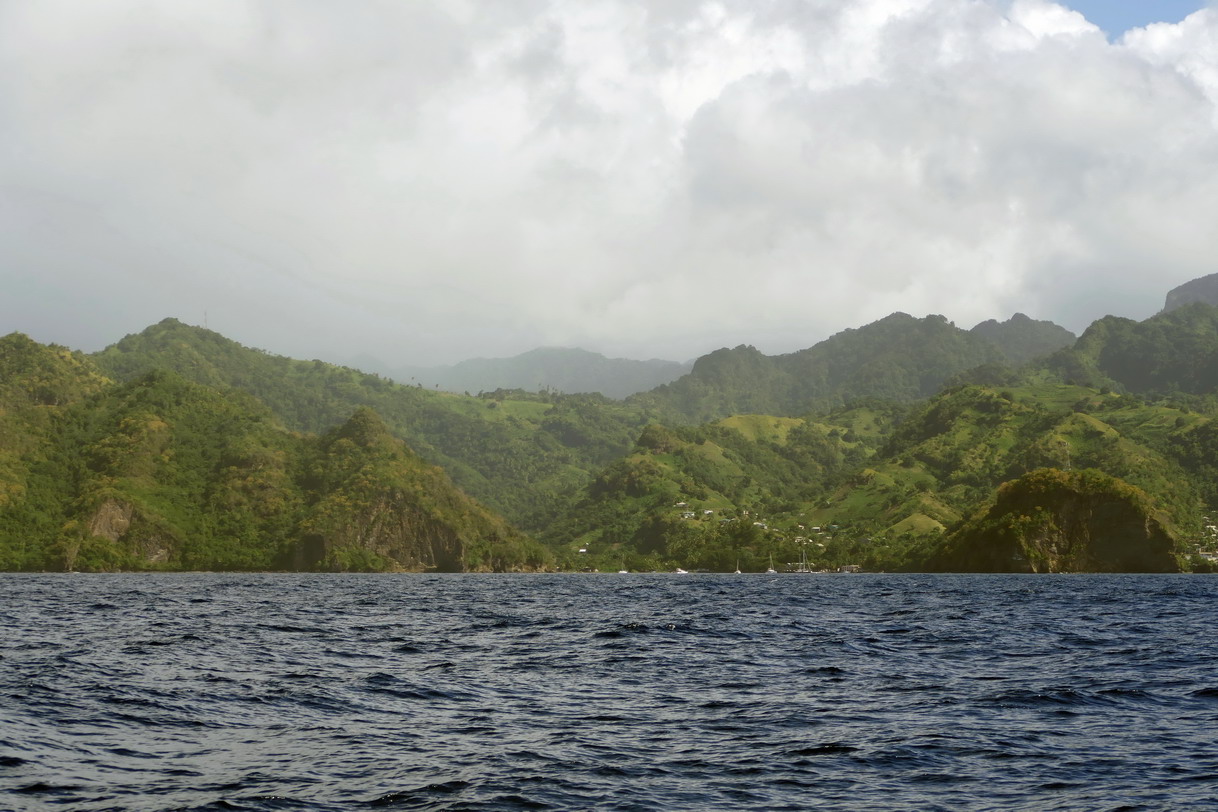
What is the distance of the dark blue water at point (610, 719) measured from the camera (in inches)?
963

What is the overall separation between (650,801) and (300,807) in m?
7.60

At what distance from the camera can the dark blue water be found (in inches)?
963

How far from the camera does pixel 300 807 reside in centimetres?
2294

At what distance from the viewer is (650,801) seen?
23.7 meters

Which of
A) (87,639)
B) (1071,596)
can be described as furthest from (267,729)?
(1071,596)

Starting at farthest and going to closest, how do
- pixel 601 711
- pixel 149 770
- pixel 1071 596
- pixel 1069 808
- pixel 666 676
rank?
pixel 1071 596 < pixel 666 676 < pixel 601 711 < pixel 149 770 < pixel 1069 808

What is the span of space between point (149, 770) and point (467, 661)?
85.0ft

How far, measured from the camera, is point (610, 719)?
34562mm

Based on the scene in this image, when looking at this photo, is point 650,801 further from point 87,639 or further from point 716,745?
point 87,639

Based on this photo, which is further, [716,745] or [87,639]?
[87,639]

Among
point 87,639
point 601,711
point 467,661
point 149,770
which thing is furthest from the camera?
point 87,639

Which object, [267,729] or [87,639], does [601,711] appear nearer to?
[267,729]

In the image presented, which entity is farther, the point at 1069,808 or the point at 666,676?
the point at 666,676

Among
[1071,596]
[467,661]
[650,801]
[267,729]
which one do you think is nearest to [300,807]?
[650,801]
